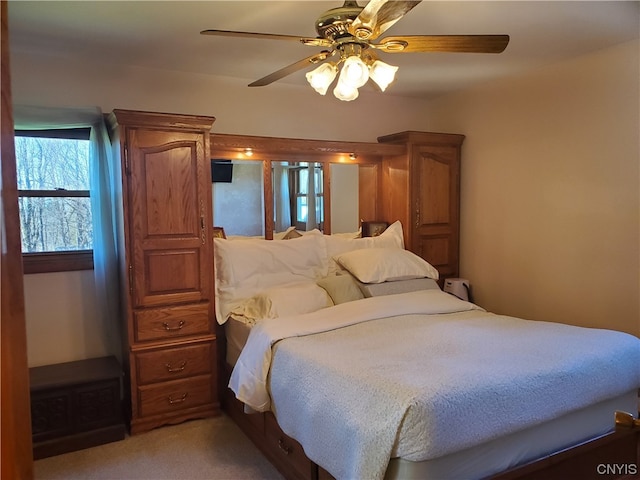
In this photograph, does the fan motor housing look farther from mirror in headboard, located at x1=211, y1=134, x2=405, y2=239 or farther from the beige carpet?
the beige carpet

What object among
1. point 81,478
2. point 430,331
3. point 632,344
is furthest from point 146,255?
point 632,344

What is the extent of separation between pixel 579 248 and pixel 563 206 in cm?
33

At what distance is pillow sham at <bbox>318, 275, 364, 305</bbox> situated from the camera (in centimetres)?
329

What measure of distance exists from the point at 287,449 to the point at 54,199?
2303mm

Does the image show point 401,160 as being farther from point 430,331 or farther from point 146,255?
point 146,255

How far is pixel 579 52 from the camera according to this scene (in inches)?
127

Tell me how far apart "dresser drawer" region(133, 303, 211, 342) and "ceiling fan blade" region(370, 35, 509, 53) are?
207 cm

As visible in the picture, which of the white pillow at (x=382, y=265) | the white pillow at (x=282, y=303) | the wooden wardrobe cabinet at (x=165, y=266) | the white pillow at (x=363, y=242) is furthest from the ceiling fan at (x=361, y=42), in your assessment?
the white pillow at (x=363, y=242)

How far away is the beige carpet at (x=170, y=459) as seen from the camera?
2.58 metres

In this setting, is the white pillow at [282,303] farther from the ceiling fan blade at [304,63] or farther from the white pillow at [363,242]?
the ceiling fan blade at [304,63]

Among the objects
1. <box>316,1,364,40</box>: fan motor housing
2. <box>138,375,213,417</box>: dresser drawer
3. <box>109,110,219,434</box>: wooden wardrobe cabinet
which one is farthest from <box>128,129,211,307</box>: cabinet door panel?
<box>316,1,364,40</box>: fan motor housing

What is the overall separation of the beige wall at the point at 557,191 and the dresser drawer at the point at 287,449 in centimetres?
230

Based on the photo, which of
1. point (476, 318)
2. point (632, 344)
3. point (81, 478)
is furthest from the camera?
point (476, 318)

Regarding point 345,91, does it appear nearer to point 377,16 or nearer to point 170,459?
point 377,16
